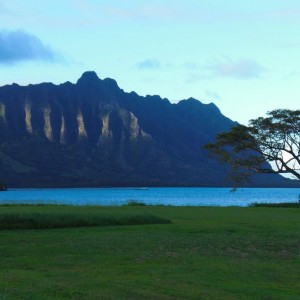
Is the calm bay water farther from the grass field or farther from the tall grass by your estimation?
the grass field

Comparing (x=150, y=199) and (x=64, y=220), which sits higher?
(x=64, y=220)

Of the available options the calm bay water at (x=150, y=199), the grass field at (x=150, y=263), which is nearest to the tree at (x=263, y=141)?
the calm bay water at (x=150, y=199)

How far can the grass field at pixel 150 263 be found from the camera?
12070mm

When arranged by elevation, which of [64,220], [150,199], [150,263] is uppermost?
[64,220]

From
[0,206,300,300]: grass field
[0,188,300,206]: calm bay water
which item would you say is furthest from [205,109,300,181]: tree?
[0,206,300,300]: grass field

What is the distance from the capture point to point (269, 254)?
1819 centimetres

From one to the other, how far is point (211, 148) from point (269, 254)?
42778 millimetres

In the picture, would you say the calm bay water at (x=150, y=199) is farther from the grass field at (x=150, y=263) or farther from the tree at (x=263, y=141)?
the grass field at (x=150, y=263)

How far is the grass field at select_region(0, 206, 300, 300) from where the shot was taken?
12070mm

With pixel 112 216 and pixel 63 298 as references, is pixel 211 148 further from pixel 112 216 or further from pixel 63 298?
pixel 63 298

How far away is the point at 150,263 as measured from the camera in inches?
631

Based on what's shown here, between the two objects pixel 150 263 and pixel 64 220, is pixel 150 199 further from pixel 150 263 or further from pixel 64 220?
pixel 150 263

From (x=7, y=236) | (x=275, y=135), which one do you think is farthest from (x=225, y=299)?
(x=275, y=135)

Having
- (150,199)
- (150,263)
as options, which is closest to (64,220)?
(150,263)
